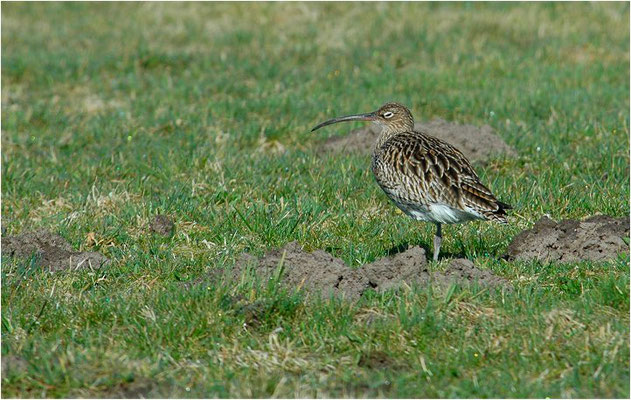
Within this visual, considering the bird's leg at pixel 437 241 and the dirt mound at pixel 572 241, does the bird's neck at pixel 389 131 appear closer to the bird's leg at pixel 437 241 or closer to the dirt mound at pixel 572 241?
the bird's leg at pixel 437 241

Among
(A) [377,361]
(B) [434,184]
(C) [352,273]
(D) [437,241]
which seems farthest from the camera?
(D) [437,241]

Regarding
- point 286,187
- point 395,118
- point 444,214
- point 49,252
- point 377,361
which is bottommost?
point 286,187

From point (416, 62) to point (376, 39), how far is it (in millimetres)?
1259

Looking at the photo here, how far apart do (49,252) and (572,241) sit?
3.93m

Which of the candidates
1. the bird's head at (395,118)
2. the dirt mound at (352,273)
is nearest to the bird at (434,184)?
the bird's head at (395,118)

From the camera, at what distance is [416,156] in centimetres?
760

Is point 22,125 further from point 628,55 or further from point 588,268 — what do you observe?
point 628,55

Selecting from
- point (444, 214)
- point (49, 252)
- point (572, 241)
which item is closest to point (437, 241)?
point (444, 214)

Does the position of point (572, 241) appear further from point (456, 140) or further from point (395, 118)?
point (456, 140)

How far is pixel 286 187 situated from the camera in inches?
366

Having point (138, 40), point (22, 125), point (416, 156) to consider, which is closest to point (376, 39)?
point (138, 40)

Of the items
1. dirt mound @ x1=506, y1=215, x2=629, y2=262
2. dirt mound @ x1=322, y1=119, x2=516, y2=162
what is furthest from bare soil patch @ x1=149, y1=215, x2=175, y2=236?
dirt mound @ x1=322, y1=119, x2=516, y2=162

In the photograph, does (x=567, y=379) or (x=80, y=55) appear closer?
(x=567, y=379)

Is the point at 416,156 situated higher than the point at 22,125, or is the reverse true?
the point at 416,156
